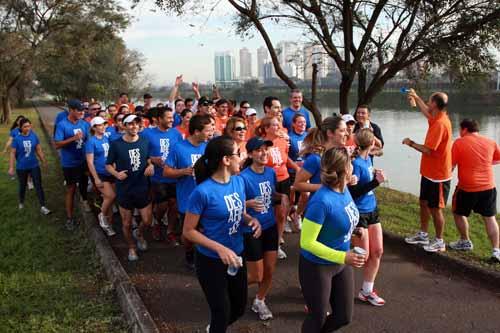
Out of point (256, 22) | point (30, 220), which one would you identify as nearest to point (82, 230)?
point (30, 220)

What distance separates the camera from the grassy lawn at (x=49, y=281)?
3912 mm

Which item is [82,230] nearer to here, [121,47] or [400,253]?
[400,253]

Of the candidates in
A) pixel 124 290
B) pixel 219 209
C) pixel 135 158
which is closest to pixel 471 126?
pixel 219 209

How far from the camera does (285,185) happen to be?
498 cm

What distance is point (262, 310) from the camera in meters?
3.91

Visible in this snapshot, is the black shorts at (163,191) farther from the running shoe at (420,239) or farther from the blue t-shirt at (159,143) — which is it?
the running shoe at (420,239)

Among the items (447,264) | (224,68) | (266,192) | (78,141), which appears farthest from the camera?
(224,68)

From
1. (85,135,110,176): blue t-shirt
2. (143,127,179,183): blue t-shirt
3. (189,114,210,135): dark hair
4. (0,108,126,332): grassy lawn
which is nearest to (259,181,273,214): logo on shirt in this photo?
(189,114,210,135): dark hair

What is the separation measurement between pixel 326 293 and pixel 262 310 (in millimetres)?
1212

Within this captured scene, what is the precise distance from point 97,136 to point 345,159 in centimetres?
435

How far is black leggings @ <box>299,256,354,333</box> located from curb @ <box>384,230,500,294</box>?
91.6 inches

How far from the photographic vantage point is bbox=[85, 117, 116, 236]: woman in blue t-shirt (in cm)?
599

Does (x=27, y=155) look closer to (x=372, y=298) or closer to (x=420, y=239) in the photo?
(x=372, y=298)

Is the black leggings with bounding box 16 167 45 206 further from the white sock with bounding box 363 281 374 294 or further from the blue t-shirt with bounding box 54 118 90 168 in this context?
the white sock with bounding box 363 281 374 294
